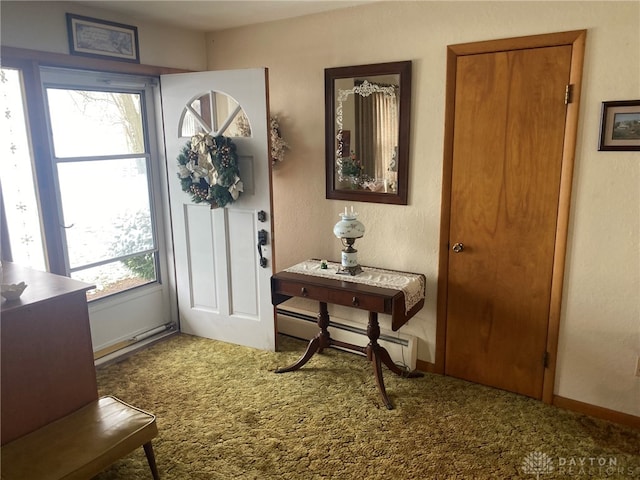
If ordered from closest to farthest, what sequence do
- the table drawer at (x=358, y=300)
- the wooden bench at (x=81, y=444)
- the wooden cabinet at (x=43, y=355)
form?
the wooden bench at (x=81, y=444) < the wooden cabinet at (x=43, y=355) < the table drawer at (x=358, y=300)

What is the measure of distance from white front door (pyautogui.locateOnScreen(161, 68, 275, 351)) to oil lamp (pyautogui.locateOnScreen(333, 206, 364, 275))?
0.56 m

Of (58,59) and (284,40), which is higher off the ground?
(284,40)

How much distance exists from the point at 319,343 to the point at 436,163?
4.58 ft

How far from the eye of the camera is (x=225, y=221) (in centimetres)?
342

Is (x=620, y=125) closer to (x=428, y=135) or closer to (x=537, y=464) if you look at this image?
(x=428, y=135)

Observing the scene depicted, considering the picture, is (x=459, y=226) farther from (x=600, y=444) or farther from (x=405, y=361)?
(x=600, y=444)

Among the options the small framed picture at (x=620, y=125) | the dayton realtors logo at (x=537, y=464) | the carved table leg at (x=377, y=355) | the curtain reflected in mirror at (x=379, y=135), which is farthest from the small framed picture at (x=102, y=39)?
the dayton realtors logo at (x=537, y=464)

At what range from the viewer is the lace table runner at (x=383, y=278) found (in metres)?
2.80

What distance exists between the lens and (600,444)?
239cm

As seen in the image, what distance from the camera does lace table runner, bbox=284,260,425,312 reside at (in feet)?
9.18

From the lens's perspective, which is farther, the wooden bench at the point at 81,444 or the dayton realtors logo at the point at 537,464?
the dayton realtors logo at the point at 537,464

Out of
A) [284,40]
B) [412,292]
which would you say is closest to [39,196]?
[284,40]

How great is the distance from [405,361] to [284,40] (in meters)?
2.40

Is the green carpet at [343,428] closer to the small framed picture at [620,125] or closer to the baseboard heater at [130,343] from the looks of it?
the baseboard heater at [130,343]
